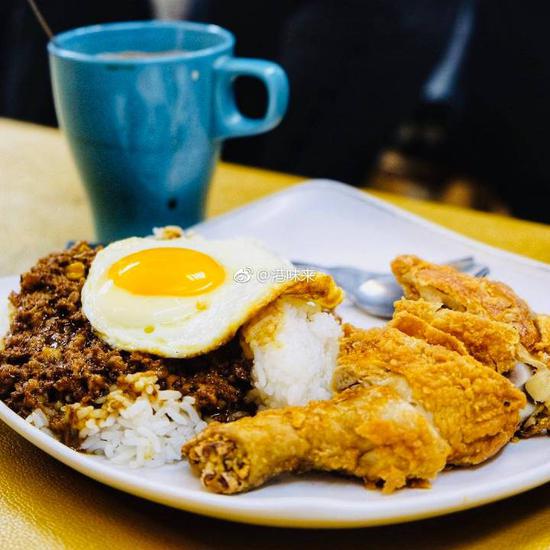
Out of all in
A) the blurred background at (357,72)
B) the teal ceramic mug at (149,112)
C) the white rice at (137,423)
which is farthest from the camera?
the blurred background at (357,72)

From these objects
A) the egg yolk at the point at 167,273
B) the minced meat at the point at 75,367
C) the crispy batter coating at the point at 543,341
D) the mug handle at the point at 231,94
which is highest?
the mug handle at the point at 231,94

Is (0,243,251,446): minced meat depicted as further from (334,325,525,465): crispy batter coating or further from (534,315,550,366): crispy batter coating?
(534,315,550,366): crispy batter coating

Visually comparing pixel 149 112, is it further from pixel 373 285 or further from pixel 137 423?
pixel 137 423

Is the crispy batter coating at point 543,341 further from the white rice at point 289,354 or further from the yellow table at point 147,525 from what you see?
the white rice at point 289,354

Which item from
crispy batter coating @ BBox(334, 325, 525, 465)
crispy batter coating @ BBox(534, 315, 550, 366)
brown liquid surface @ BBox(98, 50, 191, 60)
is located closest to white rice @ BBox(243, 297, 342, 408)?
crispy batter coating @ BBox(334, 325, 525, 465)

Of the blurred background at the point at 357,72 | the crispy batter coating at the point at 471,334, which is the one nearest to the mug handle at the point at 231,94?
the crispy batter coating at the point at 471,334

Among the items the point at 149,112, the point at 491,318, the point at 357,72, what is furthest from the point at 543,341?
the point at 357,72

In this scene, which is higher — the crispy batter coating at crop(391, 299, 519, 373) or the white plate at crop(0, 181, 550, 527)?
the crispy batter coating at crop(391, 299, 519, 373)

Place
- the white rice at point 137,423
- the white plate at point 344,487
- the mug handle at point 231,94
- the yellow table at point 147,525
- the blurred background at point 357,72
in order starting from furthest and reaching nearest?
the blurred background at point 357,72 → the mug handle at point 231,94 → the white rice at point 137,423 → the yellow table at point 147,525 → the white plate at point 344,487
